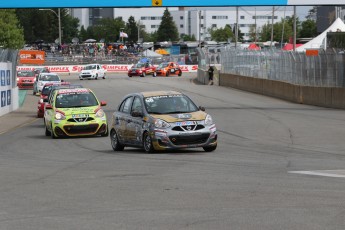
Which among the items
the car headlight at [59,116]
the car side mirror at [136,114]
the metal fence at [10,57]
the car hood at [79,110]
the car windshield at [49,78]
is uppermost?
the metal fence at [10,57]

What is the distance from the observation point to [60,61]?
99.8 metres

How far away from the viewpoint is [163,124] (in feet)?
57.1

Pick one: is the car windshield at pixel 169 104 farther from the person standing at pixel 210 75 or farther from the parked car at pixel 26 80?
the person standing at pixel 210 75

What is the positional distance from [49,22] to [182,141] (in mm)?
151901

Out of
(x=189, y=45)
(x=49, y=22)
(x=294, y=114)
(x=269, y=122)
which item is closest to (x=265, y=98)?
(x=294, y=114)

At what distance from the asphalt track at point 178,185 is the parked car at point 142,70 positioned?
56877mm

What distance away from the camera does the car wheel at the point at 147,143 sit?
699 inches

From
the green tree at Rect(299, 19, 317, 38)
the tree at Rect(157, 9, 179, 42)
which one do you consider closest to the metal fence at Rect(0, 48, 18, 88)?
the green tree at Rect(299, 19, 317, 38)

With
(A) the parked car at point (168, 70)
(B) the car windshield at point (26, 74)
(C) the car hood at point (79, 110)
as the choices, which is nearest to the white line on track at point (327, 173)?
(C) the car hood at point (79, 110)

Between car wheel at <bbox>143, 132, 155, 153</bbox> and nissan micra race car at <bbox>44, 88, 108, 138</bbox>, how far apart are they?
6069mm

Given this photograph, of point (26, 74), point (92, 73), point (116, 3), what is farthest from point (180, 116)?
point (92, 73)

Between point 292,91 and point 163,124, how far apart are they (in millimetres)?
25267

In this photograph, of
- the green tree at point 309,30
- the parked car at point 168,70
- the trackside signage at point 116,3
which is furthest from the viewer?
the green tree at point 309,30

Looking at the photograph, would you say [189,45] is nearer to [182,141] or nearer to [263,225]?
[182,141]
